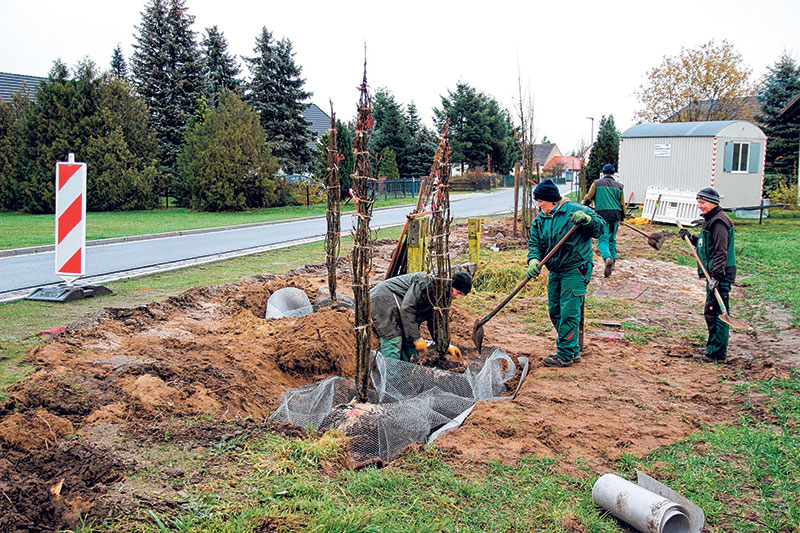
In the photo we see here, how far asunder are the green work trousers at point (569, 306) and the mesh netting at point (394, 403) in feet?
1.50

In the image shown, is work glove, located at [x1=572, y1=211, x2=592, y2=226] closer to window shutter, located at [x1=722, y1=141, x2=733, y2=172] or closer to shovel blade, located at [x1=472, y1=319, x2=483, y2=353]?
shovel blade, located at [x1=472, y1=319, x2=483, y2=353]

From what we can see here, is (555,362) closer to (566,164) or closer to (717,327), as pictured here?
(717,327)

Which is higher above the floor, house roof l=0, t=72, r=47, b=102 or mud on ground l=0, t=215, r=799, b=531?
house roof l=0, t=72, r=47, b=102

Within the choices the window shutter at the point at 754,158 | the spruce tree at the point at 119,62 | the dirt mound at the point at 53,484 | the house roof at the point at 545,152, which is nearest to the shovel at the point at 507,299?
the dirt mound at the point at 53,484

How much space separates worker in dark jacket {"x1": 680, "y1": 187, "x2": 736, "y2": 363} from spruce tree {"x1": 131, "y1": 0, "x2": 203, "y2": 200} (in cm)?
3244

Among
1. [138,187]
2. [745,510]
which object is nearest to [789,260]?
[745,510]

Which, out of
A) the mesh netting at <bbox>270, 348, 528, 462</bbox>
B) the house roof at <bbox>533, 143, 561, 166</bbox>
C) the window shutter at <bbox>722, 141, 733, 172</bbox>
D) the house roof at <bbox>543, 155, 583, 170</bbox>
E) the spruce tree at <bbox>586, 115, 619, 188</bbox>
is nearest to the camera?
the mesh netting at <bbox>270, 348, 528, 462</bbox>

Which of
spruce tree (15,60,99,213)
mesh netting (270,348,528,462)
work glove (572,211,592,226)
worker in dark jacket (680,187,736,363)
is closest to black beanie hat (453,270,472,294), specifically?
mesh netting (270,348,528,462)

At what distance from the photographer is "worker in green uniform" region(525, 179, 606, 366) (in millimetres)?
6211

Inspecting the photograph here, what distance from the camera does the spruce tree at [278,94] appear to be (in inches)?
1357

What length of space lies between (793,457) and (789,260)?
10550 millimetres

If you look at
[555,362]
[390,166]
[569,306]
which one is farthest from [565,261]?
[390,166]

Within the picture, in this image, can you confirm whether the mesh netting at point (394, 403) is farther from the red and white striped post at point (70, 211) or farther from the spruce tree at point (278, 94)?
the spruce tree at point (278, 94)

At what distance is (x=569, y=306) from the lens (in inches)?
246
